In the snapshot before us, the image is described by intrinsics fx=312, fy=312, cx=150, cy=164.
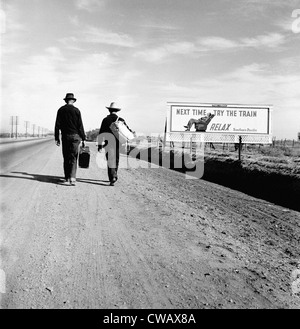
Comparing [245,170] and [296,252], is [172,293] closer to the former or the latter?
[296,252]

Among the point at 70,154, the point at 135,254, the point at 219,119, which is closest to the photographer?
the point at 135,254

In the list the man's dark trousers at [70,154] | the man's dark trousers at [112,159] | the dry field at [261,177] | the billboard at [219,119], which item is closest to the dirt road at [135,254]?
the man's dark trousers at [70,154]

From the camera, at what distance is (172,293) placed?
2807 mm

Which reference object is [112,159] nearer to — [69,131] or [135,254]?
[69,131]

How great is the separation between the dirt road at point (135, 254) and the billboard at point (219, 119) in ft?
67.7

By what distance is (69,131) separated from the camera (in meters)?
7.26

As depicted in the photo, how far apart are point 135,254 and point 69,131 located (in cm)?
443

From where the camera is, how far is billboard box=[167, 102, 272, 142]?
26375 mm

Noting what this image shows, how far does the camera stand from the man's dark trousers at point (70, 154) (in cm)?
715

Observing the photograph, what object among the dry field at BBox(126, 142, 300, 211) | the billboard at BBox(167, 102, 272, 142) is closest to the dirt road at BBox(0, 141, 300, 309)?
the dry field at BBox(126, 142, 300, 211)

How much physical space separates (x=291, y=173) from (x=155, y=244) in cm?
907

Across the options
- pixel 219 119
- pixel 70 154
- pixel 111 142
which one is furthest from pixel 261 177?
pixel 219 119

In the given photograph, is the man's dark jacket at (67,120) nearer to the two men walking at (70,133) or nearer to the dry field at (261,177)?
the two men walking at (70,133)
